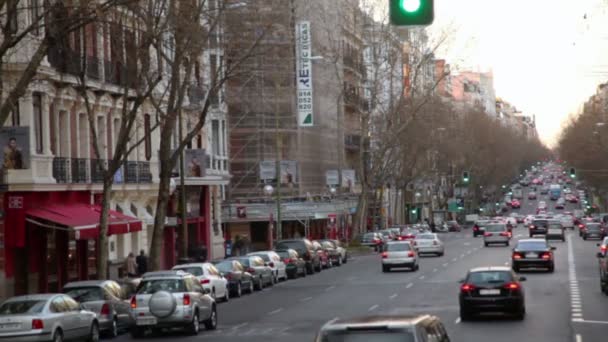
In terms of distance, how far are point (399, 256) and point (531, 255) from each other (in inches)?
319

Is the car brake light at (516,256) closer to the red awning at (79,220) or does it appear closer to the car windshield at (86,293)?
the red awning at (79,220)

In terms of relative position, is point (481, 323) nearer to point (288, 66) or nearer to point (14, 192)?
point (14, 192)

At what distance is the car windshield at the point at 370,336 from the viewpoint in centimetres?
1286

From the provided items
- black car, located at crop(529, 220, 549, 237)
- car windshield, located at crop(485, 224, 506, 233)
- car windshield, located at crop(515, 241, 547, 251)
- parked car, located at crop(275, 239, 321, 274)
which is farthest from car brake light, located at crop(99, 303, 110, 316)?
black car, located at crop(529, 220, 549, 237)

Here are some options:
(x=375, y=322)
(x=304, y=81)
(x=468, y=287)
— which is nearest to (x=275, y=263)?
(x=468, y=287)

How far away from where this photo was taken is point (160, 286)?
96.7 ft

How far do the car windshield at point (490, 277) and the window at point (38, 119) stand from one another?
18440 millimetres

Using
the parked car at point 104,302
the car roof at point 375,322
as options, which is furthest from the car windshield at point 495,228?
the car roof at point 375,322

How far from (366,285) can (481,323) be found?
17304 millimetres

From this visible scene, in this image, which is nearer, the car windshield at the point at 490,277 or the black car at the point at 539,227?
the car windshield at the point at 490,277

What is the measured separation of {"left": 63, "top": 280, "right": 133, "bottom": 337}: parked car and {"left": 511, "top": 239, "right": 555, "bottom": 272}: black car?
21.2 meters

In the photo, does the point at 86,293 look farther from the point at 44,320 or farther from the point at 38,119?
the point at 38,119

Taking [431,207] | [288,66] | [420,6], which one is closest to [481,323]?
[420,6]

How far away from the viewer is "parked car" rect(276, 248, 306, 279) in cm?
5503
